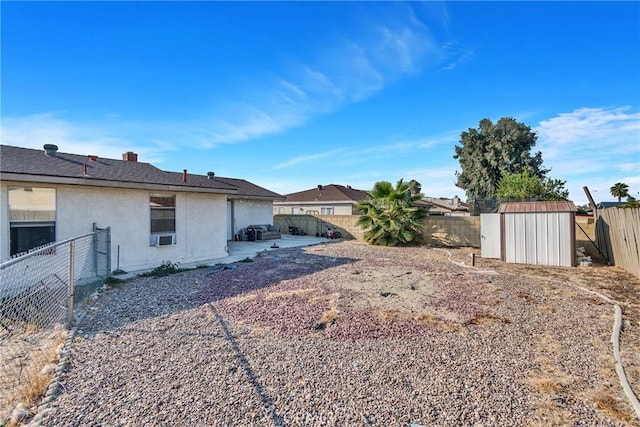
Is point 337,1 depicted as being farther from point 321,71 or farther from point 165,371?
point 165,371

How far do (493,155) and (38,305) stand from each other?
99.5ft

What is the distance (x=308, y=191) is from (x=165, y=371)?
26.7 meters

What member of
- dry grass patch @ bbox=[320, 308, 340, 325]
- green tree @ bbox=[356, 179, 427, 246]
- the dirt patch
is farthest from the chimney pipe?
dry grass patch @ bbox=[320, 308, 340, 325]

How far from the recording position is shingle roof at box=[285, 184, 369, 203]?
25.3m

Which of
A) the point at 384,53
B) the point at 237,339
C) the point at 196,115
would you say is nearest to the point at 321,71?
the point at 384,53

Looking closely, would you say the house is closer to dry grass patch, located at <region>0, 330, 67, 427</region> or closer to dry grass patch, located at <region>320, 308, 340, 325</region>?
dry grass patch, located at <region>0, 330, 67, 427</region>

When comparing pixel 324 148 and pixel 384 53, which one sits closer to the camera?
pixel 384 53

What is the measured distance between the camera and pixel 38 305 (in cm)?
482

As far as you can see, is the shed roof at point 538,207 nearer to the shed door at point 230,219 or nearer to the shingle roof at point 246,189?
the shingle roof at point 246,189

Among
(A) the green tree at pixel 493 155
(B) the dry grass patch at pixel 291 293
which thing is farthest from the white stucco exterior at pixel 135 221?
(A) the green tree at pixel 493 155

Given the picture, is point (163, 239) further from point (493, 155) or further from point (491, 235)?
point (493, 155)

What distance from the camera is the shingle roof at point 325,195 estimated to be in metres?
25.3

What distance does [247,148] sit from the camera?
17.9 meters

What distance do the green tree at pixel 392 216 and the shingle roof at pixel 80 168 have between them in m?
7.56
